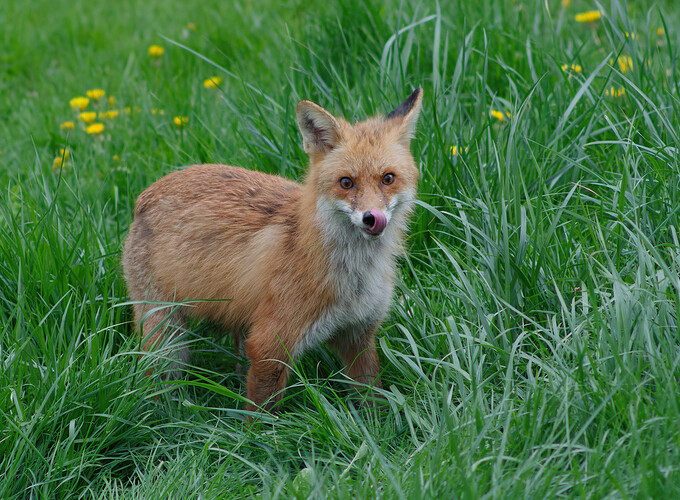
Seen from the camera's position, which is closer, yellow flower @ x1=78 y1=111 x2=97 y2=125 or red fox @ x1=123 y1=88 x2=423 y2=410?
red fox @ x1=123 y1=88 x2=423 y2=410

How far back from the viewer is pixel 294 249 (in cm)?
380

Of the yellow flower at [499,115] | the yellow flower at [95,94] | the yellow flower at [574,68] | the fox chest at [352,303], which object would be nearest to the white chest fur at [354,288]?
the fox chest at [352,303]

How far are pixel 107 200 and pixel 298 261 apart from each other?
217 cm

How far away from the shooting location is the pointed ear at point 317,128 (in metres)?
3.60

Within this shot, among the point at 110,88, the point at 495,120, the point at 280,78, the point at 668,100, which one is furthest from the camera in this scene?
the point at 110,88

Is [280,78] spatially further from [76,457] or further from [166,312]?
[76,457]

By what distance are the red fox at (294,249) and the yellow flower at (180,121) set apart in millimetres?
1240

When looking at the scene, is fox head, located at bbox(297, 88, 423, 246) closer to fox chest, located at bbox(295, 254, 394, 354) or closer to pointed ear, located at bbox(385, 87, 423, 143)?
pointed ear, located at bbox(385, 87, 423, 143)

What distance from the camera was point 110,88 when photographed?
7.02 meters

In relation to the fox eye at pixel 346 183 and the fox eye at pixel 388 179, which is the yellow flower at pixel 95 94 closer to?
the fox eye at pixel 346 183

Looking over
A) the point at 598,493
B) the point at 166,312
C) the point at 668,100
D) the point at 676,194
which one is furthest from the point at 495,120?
the point at 598,493

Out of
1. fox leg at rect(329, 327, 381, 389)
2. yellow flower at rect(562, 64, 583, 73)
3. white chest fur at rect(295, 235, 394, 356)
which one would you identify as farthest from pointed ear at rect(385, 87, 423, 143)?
yellow flower at rect(562, 64, 583, 73)

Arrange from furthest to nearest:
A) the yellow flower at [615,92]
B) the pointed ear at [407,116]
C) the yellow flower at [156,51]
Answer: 1. the yellow flower at [156,51]
2. the yellow flower at [615,92]
3. the pointed ear at [407,116]

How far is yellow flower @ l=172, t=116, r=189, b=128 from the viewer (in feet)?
17.8
